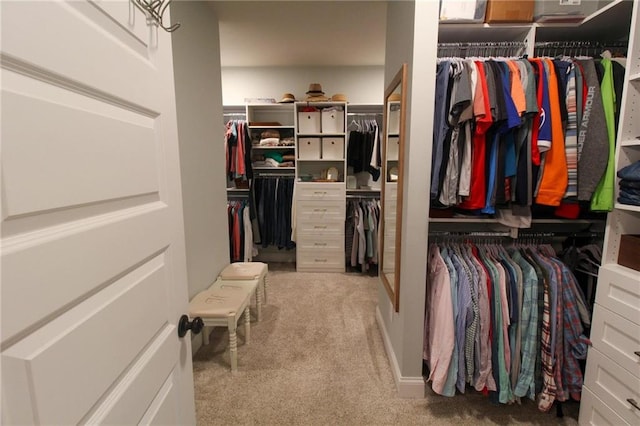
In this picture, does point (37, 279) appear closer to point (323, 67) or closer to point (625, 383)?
point (625, 383)

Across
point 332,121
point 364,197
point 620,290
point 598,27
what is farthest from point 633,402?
point 332,121

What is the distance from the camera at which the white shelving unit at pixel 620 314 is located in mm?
1211

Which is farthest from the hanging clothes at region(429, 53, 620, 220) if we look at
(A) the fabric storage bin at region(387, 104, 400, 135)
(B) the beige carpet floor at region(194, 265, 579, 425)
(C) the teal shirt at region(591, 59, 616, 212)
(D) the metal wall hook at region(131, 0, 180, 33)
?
(D) the metal wall hook at region(131, 0, 180, 33)

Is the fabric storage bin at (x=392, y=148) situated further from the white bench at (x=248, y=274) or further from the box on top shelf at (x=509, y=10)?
the white bench at (x=248, y=274)

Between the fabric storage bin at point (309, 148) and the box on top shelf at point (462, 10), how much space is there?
6.96 feet

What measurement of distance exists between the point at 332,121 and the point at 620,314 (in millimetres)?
2909

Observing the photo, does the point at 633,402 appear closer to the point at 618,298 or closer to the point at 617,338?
the point at 617,338

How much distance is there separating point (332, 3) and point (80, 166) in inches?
92.9

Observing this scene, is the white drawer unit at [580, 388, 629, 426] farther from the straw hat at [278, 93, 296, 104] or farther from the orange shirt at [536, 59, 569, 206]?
the straw hat at [278, 93, 296, 104]

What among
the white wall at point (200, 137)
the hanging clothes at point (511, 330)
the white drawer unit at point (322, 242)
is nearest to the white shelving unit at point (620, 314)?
the hanging clothes at point (511, 330)

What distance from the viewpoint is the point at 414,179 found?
1.51 meters

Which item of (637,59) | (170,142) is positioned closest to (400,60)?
(637,59)

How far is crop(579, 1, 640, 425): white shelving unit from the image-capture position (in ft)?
3.97

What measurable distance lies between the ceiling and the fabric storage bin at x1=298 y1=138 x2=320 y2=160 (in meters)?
0.96
